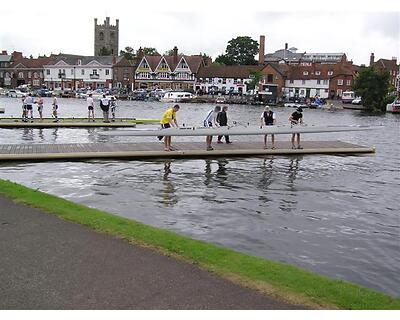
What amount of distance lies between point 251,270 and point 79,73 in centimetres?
14265

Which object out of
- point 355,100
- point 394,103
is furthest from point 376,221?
point 355,100

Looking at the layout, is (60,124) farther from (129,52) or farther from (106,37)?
(106,37)

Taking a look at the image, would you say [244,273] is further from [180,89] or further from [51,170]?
[180,89]

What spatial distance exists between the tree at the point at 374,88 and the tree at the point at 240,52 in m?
61.5

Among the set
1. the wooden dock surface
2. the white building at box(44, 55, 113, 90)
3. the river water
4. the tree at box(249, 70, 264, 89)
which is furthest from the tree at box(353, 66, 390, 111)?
the river water

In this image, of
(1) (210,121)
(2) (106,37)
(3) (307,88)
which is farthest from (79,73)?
(1) (210,121)

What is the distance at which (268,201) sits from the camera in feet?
48.3

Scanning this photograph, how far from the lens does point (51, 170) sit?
18.2 metres

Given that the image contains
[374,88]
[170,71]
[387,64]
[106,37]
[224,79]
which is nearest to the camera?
[374,88]

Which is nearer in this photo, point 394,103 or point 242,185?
point 242,185

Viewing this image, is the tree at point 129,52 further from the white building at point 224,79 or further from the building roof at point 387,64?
the building roof at point 387,64

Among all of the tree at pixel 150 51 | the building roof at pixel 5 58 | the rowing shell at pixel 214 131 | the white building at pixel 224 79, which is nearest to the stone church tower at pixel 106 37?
the tree at pixel 150 51

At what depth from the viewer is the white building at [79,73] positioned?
139750 millimetres
